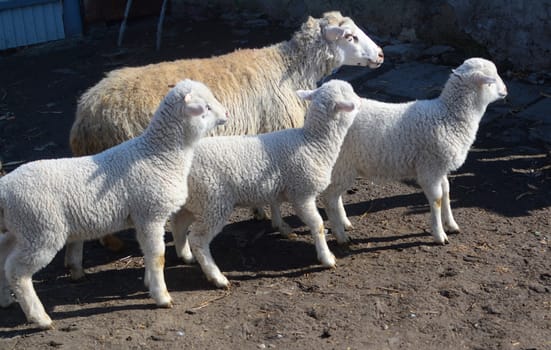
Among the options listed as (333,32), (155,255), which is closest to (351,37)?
(333,32)

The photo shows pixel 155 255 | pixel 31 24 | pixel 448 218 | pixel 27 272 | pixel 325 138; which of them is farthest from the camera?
pixel 31 24

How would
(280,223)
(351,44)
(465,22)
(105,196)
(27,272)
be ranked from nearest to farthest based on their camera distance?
(27,272)
(105,196)
(280,223)
(351,44)
(465,22)

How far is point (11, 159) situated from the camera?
8266 millimetres

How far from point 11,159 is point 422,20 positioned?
5.49 m

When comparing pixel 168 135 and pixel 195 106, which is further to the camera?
pixel 168 135

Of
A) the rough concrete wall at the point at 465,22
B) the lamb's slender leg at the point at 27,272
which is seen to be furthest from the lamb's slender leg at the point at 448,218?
the rough concrete wall at the point at 465,22

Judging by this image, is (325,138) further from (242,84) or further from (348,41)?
(348,41)

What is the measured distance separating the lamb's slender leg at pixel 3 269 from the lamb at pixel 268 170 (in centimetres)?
119

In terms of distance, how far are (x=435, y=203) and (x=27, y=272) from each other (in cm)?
296

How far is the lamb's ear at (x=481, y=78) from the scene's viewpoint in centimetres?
602

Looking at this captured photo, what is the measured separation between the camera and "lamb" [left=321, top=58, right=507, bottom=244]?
240 inches

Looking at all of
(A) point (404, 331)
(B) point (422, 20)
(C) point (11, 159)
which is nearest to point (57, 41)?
(C) point (11, 159)

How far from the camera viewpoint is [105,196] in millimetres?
5168

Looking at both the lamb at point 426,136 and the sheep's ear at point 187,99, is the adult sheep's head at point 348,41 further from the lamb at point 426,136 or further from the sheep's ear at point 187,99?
the sheep's ear at point 187,99
